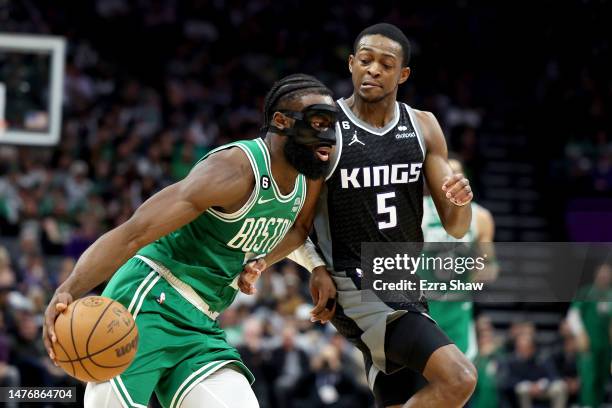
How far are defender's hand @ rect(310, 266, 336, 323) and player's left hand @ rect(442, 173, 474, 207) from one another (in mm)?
837

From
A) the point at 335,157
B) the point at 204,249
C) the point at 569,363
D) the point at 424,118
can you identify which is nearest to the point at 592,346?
the point at 569,363

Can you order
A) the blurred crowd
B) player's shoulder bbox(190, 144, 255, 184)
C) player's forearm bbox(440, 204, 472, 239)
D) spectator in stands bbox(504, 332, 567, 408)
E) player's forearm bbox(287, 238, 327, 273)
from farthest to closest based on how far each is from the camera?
spectator in stands bbox(504, 332, 567, 408), the blurred crowd, player's forearm bbox(287, 238, 327, 273), player's forearm bbox(440, 204, 472, 239), player's shoulder bbox(190, 144, 255, 184)

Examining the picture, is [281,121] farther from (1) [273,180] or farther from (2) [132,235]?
(2) [132,235]

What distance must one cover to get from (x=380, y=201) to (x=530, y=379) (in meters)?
7.27

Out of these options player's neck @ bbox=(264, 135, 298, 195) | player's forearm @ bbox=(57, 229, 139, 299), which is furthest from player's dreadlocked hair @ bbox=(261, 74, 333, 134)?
player's forearm @ bbox=(57, 229, 139, 299)

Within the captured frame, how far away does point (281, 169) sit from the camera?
5.34 m

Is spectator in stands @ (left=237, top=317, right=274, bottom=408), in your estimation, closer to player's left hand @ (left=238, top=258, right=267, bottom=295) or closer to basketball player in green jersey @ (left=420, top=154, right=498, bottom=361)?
basketball player in green jersey @ (left=420, top=154, right=498, bottom=361)

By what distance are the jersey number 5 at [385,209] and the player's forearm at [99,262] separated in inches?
57.6

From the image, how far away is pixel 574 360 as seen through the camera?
12.5 meters

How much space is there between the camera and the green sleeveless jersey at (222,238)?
17.0ft

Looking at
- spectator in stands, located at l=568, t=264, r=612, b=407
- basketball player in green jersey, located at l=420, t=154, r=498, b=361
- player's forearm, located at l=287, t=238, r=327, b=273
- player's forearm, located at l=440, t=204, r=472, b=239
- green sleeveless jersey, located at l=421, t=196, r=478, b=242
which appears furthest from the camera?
spectator in stands, located at l=568, t=264, r=612, b=407

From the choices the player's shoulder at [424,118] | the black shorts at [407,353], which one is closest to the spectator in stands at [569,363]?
the black shorts at [407,353]

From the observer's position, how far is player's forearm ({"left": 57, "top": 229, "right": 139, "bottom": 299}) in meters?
4.77

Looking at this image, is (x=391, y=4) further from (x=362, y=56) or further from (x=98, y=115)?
(x=362, y=56)
